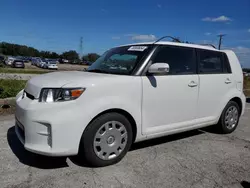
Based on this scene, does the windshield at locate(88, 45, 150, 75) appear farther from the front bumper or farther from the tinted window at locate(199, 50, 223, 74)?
the tinted window at locate(199, 50, 223, 74)

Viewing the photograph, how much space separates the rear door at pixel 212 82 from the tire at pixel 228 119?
0.23 m

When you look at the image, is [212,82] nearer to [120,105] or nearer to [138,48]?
[138,48]

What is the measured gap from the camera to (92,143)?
9.69 feet

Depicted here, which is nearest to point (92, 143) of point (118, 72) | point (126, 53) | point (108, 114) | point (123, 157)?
point (108, 114)

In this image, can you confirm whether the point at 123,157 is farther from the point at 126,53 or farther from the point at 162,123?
the point at 126,53

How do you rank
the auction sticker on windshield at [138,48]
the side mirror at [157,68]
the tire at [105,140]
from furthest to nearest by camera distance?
the auction sticker on windshield at [138,48]
the side mirror at [157,68]
the tire at [105,140]

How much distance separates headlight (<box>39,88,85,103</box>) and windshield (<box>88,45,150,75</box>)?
2.87ft

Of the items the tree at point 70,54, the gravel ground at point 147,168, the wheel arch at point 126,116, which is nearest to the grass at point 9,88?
the gravel ground at point 147,168

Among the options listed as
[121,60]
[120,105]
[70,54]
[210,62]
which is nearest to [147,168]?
[120,105]

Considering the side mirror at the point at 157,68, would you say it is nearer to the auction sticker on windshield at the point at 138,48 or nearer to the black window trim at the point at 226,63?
Answer: the auction sticker on windshield at the point at 138,48

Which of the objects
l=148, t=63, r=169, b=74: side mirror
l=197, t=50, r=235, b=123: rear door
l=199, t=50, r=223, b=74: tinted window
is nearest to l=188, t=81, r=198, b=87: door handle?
l=197, t=50, r=235, b=123: rear door

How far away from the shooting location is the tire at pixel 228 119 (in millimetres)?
4637

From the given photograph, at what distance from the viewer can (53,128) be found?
2.69 metres

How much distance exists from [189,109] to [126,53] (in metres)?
1.41
